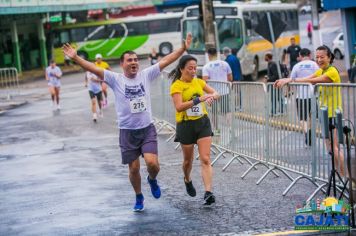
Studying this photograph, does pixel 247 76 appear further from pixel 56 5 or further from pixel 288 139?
pixel 288 139

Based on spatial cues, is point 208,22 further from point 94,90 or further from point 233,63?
point 94,90

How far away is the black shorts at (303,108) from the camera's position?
9477 mm

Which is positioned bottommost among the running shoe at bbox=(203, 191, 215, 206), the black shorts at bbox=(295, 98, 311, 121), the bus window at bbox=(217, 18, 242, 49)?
the running shoe at bbox=(203, 191, 215, 206)

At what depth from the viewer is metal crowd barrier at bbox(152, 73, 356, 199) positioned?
9.13m

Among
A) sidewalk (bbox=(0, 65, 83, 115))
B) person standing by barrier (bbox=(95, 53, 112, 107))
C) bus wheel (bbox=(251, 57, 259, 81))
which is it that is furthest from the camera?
bus wheel (bbox=(251, 57, 259, 81))

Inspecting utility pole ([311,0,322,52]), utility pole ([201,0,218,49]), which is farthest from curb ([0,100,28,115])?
utility pole ([311,0,322,52])

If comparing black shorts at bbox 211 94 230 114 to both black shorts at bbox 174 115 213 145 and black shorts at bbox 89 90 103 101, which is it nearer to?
black shorts at bbox 174 115 213 145

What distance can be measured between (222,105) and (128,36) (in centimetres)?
3943

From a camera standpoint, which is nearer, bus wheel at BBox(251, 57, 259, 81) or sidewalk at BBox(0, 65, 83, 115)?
sidewalk at BBox(0, 65, 83, 115)

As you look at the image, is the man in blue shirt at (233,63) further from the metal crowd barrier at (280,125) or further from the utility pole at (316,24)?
the utility pole at (316,24)

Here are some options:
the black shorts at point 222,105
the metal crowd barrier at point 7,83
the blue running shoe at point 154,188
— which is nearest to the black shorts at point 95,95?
the black shorts at point 222,105

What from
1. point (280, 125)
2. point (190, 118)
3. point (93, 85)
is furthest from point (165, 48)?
point (190, 118)

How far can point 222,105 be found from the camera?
12766 mm

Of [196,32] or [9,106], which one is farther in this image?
[196,32]
